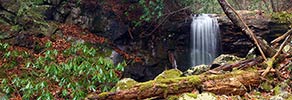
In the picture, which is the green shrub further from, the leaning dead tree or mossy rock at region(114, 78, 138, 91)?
the leaning dead tree

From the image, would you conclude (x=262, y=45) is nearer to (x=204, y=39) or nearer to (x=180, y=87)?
(x=180, y=87)

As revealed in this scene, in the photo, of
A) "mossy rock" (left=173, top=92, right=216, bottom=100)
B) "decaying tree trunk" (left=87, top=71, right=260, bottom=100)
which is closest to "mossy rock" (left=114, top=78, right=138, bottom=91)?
"decaying tree trunk" (left=87, top=71, right=260, bottom=100)

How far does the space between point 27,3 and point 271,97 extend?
614 cm

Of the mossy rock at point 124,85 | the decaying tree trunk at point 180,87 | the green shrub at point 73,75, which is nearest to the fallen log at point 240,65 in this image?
the decaying tree trunk at point 180,87

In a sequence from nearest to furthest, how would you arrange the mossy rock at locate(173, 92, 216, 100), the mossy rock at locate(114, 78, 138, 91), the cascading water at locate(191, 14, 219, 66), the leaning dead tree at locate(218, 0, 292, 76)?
1. the mossy rock at locate(173, 92, 216, 100)
2. the mossy rock at locate(114, 78, 138, 91)
3. the leaning dead tree at locate(218, 0, 292, 76)
4. the cascading water at locate(191, 14, 219, 66)

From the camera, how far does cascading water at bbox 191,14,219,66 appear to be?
1166 centimetres

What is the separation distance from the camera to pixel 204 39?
11.8 m

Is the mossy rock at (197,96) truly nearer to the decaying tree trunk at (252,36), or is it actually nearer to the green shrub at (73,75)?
the green shrub at (73,75)

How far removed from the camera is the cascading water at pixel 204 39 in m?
11.7

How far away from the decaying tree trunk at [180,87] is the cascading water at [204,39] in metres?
7.38

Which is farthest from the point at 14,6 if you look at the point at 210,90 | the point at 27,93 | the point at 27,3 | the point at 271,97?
the point at 271,97

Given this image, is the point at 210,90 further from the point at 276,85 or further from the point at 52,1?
the point at 52,1

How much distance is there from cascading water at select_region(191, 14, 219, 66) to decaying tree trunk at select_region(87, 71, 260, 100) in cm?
738

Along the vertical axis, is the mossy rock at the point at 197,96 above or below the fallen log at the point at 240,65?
below
